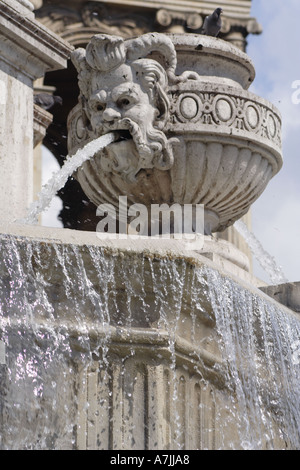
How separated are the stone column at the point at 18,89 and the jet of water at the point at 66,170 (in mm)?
136

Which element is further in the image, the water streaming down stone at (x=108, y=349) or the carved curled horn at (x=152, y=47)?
the carved curled horn at (x=152, y=47)

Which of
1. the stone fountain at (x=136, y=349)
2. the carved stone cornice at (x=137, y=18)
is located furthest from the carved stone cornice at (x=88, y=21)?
the stone fountain at (x=136, y=349)

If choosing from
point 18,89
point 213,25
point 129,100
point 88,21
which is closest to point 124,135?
point 129,100

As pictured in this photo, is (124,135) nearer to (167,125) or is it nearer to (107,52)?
(167,125)

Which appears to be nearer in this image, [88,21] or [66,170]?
[66,170]

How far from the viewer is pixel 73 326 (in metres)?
5.14

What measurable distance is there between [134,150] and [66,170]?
0.64 m

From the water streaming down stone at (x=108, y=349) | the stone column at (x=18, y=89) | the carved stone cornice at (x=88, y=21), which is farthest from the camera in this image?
the carved stone cornice at (x=88, y=21)

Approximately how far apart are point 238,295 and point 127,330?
0.70 metres

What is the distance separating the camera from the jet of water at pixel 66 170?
23.3ft

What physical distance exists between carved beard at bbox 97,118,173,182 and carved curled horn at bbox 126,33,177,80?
39cm

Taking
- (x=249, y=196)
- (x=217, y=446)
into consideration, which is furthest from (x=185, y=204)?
(x=217, y=446)

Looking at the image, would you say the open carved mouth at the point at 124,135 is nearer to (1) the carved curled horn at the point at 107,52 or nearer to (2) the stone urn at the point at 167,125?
(2) the stone urn at the point at 167,125

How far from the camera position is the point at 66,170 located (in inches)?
299
